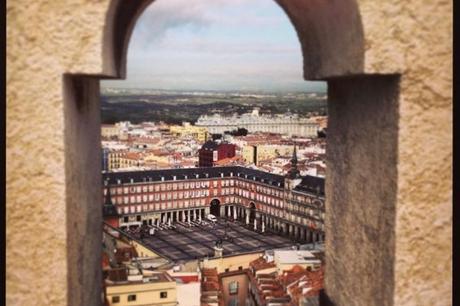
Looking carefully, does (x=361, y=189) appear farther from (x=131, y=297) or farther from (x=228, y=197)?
(x=228, y=197)

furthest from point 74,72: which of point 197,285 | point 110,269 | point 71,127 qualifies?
point 197,285

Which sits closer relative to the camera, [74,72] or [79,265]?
[74,72]

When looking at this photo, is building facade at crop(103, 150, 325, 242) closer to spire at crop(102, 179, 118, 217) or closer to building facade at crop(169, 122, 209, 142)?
building facade at crop(169, 122, 209, 142)

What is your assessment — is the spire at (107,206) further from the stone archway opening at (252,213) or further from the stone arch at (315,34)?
the stone archway opening at (252,213)

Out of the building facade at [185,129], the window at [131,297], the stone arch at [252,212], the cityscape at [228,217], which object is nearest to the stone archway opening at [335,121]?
the window at [131,297]

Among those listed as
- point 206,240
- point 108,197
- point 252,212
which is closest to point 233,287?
point 206,240

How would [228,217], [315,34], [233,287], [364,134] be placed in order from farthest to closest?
[228,217]
[233,287]
[315,34]
[364,134]

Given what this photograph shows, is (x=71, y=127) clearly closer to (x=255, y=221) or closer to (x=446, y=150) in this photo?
(x=446, y=150)

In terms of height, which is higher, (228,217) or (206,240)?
(228,217)
